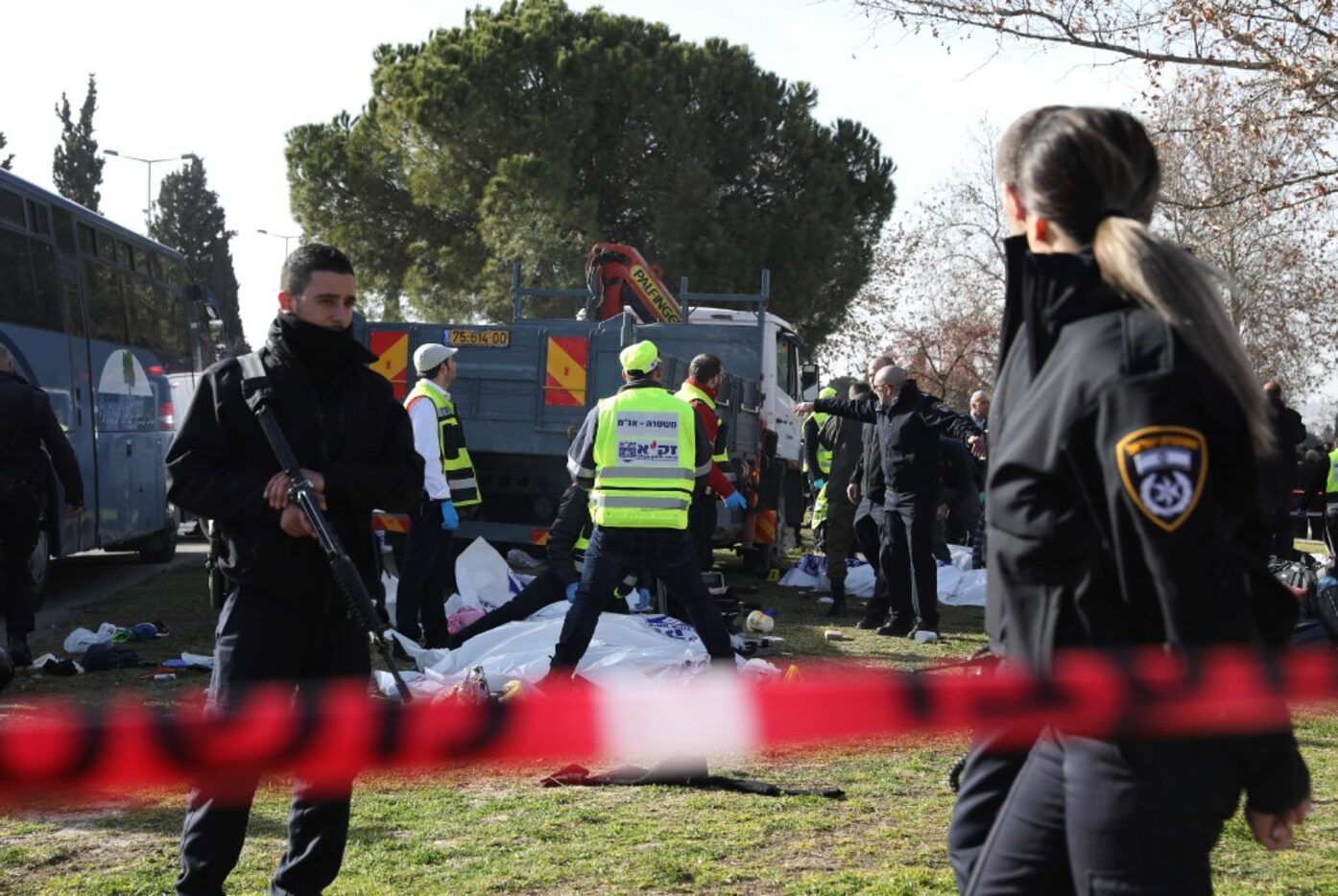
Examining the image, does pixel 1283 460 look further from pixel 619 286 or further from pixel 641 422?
pixel 619 286

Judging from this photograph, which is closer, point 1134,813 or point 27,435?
point 1134,813

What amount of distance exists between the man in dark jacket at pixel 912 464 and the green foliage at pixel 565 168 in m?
23.1

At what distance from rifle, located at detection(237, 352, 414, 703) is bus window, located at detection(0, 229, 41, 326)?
27.5 feet

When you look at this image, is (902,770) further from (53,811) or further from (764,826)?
(53,811)

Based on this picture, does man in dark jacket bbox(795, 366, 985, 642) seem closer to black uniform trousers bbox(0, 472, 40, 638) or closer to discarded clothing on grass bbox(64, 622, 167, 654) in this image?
discarded clothing on grass bbox(64, 622, 167, 654)

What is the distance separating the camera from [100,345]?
1362cm

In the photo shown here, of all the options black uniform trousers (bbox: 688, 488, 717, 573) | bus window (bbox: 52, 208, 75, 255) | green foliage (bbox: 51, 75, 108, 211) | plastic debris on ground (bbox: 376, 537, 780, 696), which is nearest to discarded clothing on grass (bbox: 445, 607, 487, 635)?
plastic debris on ground (bbox: 376, 537, 780, 696)

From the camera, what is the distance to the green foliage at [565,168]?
35406 millimetres


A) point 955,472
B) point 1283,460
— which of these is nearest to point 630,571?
point 1283,460

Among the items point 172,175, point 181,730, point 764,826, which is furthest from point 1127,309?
point 172,175

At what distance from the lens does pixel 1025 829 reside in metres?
2.30

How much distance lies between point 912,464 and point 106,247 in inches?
315

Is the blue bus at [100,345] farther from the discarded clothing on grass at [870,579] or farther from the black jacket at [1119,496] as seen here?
the black jacket at [1119,496]

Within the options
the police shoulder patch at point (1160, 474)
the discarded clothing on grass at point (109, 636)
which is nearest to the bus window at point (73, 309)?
the discarded clothing on grass at point (109, 636)
